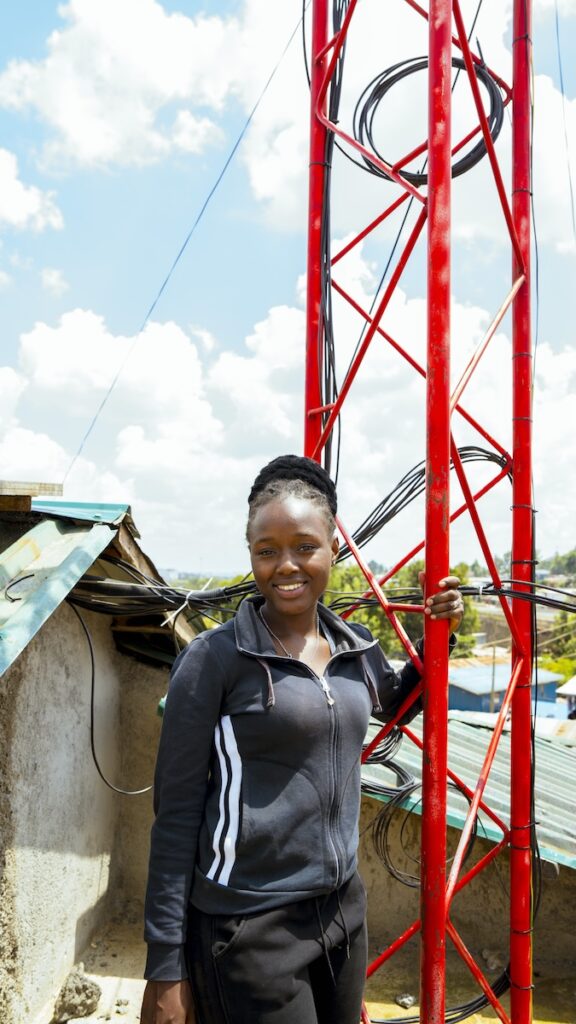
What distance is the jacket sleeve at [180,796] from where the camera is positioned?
1.66 m

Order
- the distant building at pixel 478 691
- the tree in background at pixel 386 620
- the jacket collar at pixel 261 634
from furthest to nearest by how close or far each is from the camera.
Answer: the tree in background at pixel 386 620 < the distant building at pixel 478 691 < the jacket collar at pixel 261 634

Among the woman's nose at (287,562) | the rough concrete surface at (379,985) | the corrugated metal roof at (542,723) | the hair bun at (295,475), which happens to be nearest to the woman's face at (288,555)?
the woman's nose at (287,562)

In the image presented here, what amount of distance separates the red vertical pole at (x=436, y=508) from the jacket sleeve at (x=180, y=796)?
101 cm

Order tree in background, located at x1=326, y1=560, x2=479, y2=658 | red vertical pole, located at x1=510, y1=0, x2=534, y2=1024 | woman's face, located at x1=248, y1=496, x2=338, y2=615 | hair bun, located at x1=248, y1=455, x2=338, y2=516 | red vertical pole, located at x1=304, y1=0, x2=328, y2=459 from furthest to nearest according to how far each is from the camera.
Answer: tree in background, located at x1=326, y1=560, x2=479, y2=658, red vertical pole, located at x1=304, y1=0, x2=328, y2=459, red vertical pole, located at x1=510, y1=0, x2=534, y2=1024, hair bun, located at x1=248, y1=455, x2=338, y2=516, woman's face, located at x1=248, y1=496, x2=338, y2=615

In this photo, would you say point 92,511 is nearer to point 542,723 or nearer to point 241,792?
point 241,792

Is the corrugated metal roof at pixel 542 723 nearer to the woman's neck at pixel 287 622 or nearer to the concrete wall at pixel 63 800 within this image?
the woman's neck at pixel 287 622

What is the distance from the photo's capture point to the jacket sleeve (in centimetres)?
166

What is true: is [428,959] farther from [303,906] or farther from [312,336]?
[312,336]

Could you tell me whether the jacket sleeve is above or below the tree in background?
below

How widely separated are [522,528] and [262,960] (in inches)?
89.5

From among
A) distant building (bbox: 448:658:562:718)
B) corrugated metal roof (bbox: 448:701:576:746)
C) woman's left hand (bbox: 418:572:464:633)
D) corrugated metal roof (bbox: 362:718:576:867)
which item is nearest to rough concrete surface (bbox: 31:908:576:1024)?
corrugated metal roof (bbox: 362:718:576:867)

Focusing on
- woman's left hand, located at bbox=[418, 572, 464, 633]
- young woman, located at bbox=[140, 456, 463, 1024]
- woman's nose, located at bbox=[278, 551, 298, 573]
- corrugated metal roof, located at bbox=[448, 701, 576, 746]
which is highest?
corrugated metal roof, located at bbox=[448, 701, 576, 746]

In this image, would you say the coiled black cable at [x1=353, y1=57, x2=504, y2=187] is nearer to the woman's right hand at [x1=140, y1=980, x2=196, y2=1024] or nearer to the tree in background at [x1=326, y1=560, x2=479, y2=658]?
the woman's right hand at [x1=140, y1=980, x2=196, y2=1024]

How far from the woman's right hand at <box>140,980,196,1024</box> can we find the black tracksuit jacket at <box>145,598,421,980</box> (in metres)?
0.03
